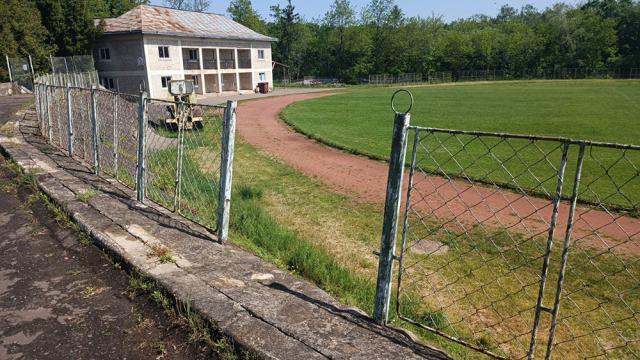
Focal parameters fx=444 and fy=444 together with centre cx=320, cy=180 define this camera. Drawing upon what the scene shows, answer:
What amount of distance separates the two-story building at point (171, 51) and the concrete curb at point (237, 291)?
106 ft

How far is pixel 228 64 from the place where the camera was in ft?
143

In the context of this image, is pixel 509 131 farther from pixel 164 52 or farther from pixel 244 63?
pixel 244 63

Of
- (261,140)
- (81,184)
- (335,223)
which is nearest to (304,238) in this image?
(335,223)

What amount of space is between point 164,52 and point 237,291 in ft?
120

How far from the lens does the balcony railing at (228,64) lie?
4325cm

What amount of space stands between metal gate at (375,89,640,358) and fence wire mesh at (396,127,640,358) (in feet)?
0.04

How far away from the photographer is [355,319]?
3236 mm

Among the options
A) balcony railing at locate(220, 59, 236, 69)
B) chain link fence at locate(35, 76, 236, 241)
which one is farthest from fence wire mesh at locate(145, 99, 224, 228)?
balcony railing at locate(220, 59, 236, 69)

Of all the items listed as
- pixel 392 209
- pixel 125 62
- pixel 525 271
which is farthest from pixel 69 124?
pixel 125 62

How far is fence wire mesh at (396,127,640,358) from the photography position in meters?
3.12

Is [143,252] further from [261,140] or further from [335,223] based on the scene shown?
[261,140]

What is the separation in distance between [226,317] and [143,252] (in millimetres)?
1496

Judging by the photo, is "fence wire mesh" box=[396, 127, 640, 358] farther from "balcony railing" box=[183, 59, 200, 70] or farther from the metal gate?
"balcony railing" box=[183, 59, 200, 70]

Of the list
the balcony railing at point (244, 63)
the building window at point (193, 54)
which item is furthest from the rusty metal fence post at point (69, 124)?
the balcony railing at point (244, 63)
